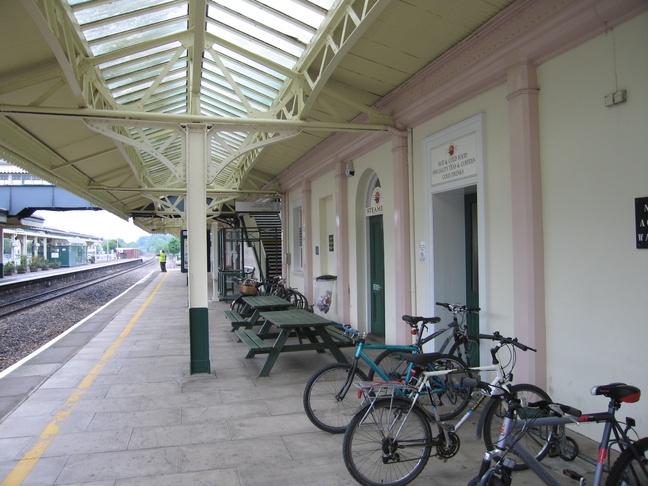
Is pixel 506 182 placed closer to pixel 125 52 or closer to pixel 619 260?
pixel 619 260

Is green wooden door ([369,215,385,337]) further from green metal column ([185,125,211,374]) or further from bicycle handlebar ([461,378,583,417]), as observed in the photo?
bicycle handlebar ([461,378,583,417])

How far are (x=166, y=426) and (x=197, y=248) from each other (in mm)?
2449

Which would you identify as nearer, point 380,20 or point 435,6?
point 435,6

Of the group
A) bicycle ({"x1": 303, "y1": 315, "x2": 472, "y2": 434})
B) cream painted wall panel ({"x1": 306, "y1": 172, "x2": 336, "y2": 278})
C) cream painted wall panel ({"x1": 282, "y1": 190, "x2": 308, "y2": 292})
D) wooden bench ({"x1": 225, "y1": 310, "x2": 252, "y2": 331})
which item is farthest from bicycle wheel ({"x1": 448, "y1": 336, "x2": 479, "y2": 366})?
cream painted wall panel ({"x1": 282, "y1": 190, "x2": 308, "y2": 292})

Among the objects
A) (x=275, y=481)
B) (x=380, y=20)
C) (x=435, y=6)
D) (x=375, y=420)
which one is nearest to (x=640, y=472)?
(x=375, y=420)

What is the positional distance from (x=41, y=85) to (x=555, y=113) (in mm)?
6485

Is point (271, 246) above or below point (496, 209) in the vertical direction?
below

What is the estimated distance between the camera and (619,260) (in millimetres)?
3686

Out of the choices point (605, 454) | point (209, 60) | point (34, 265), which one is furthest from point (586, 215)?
point (34, 265)

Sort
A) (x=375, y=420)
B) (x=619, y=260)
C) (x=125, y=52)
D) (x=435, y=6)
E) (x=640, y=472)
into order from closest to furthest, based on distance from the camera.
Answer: (x=640, y=472) → (x=375, y=420) → (x=619, y=260) → (x=435, y=6) → (x=125, y=52)

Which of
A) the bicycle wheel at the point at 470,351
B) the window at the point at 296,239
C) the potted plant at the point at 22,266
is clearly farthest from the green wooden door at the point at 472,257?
the potted plant at the point at 22,266

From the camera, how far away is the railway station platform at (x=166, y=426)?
3.49 m

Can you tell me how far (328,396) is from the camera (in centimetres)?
423

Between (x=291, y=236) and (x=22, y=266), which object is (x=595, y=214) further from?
(x=22, y=266)
